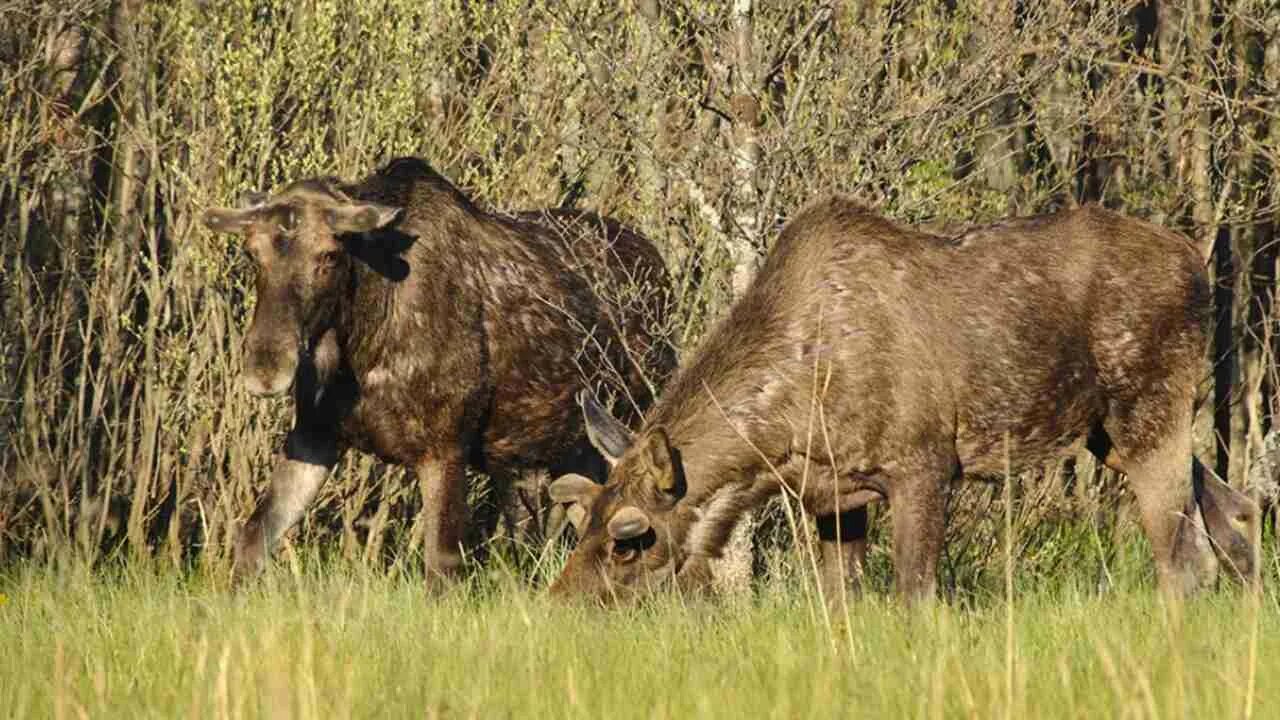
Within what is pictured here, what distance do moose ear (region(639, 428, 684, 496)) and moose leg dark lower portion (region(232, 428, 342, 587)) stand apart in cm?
228

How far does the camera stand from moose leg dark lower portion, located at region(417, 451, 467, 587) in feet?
31.4

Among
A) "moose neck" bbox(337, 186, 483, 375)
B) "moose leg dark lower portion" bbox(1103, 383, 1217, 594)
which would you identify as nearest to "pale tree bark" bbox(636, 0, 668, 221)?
"moose neck" bbox(337, 186, 483, 375)

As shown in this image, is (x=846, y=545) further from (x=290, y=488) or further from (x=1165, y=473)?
(x=290, y=488)

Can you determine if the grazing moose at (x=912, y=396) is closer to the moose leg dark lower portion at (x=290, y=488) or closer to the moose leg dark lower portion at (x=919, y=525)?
the moose leg dark lower portion at (x=919, y=525)

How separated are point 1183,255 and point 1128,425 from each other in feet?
2.86

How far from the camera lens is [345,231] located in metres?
9.27

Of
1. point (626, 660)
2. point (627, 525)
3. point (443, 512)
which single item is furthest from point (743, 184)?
point (626, 660)

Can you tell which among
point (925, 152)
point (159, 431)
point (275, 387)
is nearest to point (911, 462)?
point (925, 152)

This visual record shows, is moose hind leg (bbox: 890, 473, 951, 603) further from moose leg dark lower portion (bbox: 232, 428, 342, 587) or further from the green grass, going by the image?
moose leg dark lower portion (bbox: 232, 428, 342, 587)

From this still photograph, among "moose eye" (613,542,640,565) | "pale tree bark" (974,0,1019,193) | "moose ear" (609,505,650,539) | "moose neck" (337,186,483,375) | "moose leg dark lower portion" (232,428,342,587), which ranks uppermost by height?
"pale tree bark" (974,0,1019,193)

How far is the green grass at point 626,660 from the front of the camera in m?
5.10

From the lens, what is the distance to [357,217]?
30.3ft

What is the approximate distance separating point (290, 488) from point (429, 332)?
40.2 inches

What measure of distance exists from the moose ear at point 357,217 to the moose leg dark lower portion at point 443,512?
3.88 ft
